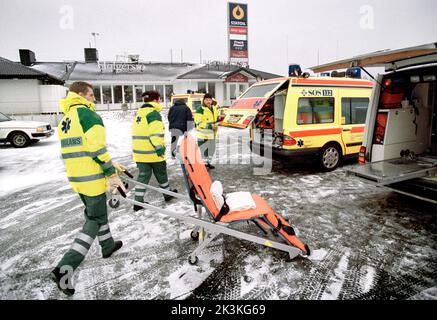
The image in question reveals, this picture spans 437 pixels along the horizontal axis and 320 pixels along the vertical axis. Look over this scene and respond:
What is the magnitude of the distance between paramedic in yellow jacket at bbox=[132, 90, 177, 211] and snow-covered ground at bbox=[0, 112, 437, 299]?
0.74 m

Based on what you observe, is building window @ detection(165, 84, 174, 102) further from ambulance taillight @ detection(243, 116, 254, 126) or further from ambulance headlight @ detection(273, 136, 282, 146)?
ambulance taillight @ detection(243, 116, 254, 126)

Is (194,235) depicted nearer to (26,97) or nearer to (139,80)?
(26,97)

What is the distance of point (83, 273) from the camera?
9.16 feet

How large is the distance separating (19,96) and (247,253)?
2027cm

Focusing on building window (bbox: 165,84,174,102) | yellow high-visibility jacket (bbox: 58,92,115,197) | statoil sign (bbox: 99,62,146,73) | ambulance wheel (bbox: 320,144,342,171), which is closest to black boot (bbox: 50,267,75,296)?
yellow high-visibility jacket (bbox: 58,92,115,197)

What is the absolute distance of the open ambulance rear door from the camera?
5.01m

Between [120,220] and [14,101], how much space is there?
18304 millimetres

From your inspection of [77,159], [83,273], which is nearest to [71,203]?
[83,273]

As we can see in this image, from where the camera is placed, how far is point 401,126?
4.72m

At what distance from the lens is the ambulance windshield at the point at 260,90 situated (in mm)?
5820

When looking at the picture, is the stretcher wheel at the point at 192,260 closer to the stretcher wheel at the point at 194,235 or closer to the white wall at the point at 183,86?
the stretcher wheel at the point at 194,235

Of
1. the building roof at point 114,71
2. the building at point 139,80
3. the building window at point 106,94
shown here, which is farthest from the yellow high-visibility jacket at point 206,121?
the building window at point 106,94

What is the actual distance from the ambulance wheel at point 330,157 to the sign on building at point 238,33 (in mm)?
27840
